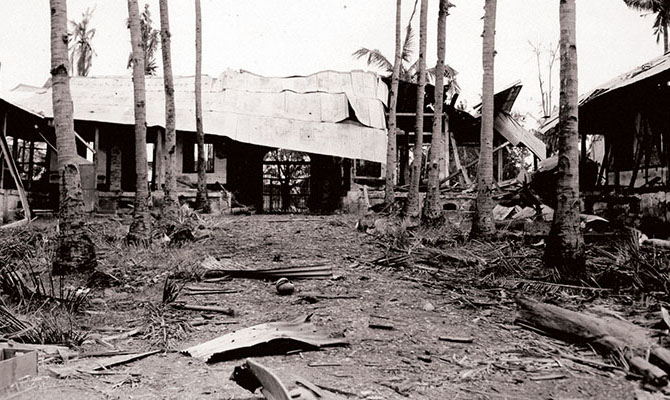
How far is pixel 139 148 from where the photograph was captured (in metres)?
9.75

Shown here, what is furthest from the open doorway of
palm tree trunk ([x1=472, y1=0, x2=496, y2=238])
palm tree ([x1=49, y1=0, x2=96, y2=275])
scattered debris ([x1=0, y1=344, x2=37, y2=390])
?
scattered debris ([x1=0, y1=344, x2=37, y2=390])

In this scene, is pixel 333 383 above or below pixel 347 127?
below

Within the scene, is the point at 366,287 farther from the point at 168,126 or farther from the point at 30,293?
the point at 168,126

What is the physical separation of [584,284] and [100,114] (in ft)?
53.7

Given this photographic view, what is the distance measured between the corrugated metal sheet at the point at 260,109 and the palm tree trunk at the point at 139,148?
26.0 ft

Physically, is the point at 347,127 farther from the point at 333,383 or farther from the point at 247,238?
the point at 333,383

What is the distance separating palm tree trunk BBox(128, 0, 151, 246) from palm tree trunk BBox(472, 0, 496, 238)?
5.86 metres

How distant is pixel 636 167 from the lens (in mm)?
12320

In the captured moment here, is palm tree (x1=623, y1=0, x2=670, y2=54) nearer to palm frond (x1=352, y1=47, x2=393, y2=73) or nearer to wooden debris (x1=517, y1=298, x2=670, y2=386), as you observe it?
palm frond (x1=352, y1=47, x2=393, y2=73)

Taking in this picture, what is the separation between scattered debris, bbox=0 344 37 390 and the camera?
11.3 feet

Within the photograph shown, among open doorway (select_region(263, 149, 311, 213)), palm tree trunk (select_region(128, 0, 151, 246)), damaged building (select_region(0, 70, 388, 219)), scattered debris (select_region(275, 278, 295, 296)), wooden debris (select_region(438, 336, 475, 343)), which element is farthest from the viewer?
open doorway (select_region(263, 149, 311, 213))

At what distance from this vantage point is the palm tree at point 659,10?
2462cm

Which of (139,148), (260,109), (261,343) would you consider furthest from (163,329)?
(260,109)

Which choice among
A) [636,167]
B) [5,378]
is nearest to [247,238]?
[5,378]
